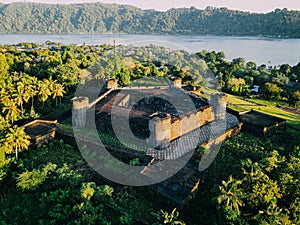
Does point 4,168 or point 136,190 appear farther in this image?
point 4,168

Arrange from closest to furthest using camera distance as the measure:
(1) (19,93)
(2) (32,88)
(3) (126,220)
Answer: (3) (126,220) → (1) (19,93) → (2) (32,88)

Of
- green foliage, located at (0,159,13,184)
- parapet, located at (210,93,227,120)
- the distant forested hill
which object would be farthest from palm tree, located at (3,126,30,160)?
the distant forested hill

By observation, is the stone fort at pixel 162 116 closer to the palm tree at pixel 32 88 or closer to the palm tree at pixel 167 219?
the palm tree at pixel 167 219

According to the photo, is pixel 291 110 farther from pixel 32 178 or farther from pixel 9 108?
pixel 9 108

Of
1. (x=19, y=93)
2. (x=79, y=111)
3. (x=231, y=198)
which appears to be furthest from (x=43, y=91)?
(x=231, y=198)

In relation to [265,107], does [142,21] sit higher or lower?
higher

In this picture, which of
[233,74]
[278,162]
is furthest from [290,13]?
[278,162]

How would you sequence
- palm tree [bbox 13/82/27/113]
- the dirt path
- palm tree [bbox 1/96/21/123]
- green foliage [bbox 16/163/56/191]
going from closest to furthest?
green foliage [bbox 16/163/56/191] < palm tree [bbox 1/96/21/123] < palm tree [bbox 13/82/27/113] < the dirt path

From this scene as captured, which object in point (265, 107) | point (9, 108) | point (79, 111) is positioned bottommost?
point (265, 107)

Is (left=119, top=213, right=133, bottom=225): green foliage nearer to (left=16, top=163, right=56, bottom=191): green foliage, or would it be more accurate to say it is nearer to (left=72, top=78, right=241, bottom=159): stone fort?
(left=72, top=78, right=241, bottom=159): stone fort
